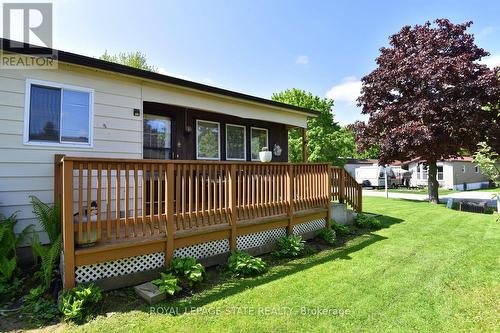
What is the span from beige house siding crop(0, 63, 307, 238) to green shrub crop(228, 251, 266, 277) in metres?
2.97

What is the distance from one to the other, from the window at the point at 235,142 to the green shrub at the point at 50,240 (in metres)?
4.73

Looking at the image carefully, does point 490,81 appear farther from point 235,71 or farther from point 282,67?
point 235,71

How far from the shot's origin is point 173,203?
426 centimetres

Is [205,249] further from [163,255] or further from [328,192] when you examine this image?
[328,192]

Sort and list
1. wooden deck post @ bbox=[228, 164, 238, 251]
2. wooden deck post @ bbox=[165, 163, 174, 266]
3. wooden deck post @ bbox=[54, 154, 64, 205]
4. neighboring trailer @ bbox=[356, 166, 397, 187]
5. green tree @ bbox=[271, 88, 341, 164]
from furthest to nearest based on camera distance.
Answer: neighboring trailer @ bbox=[356, 166, 397, 187] → green tree @ bbox=[271, 88, 341, 164] → wooden deck post @ bbox=[228, 164, 238, 251] → wooden deck post @ bbox=[54, 154, 64, 205] → wooden deck post @ bbox=[165, 163, 174, 266]

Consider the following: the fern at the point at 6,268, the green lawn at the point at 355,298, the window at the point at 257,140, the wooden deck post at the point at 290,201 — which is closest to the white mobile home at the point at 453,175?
the window at the point at 257,140

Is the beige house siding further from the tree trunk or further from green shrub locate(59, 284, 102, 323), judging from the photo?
the tree trunk

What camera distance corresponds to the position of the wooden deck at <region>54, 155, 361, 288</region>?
353 cm

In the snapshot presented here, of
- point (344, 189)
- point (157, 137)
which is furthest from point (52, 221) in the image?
point (344, 189)

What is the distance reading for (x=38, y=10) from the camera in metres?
6.14

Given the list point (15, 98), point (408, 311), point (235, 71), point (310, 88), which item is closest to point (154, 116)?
point (15, 98)

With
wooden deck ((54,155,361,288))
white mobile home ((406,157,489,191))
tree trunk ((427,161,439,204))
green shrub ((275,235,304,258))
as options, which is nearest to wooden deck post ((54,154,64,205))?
wooden deck ((54,155,361,288))

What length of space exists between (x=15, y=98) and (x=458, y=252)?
8.40m

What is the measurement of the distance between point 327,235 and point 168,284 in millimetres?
3924
